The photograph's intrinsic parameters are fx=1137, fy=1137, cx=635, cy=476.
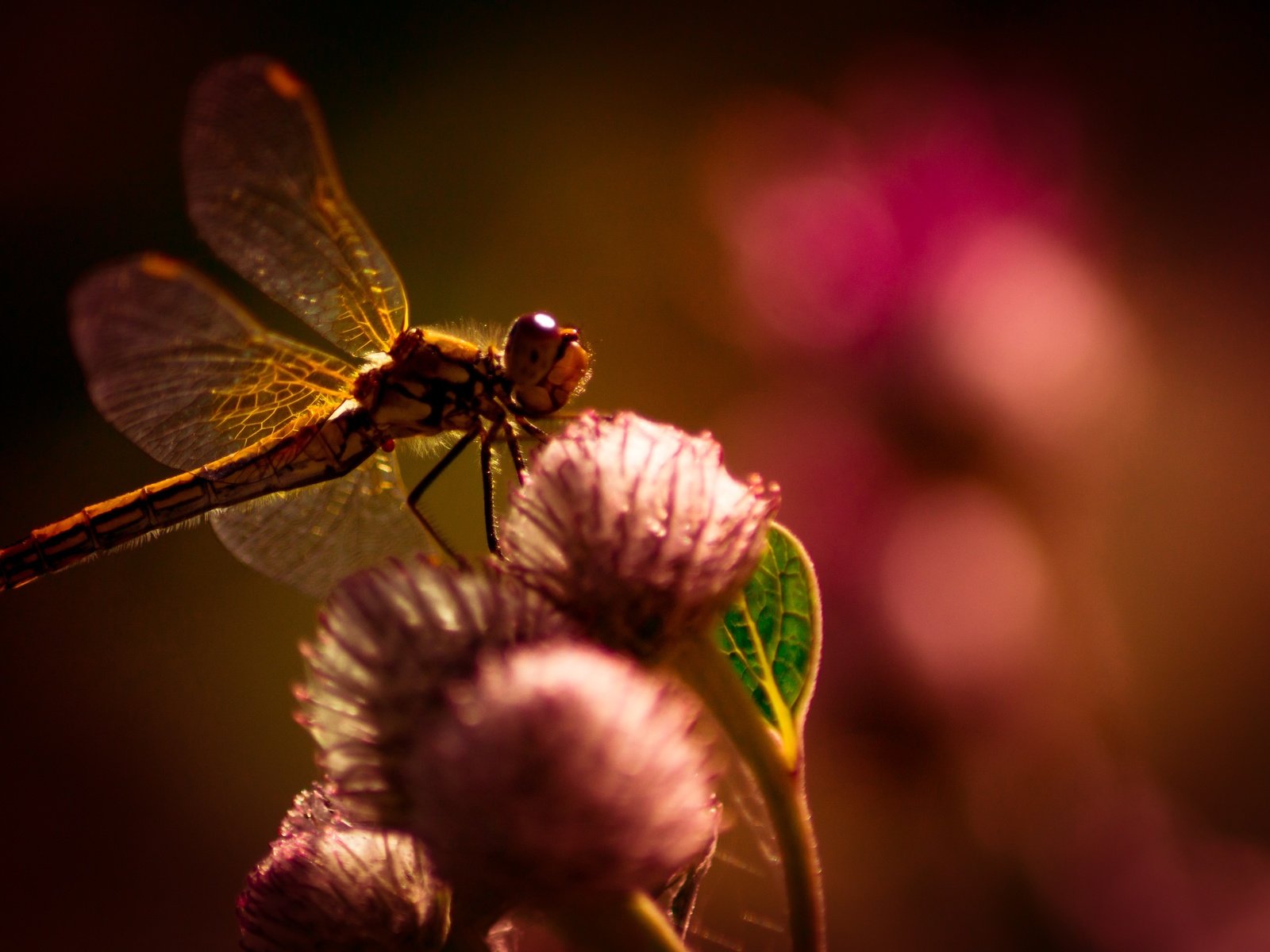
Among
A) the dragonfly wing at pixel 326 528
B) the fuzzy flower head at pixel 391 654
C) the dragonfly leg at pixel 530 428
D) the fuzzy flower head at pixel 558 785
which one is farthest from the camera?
the dragonfly wing at pixel 326 528

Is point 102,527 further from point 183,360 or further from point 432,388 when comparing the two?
point 432,388

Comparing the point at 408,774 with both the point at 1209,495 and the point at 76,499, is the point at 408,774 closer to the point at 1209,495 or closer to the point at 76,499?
the point at 1209,495

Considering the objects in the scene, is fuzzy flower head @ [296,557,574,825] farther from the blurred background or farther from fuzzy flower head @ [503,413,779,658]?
the blurred background

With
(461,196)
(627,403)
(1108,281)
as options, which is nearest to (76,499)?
(461,196)

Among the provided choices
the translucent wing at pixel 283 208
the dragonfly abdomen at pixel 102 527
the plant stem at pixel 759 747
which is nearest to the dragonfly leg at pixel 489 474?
the translucent wing at pixel 283 208

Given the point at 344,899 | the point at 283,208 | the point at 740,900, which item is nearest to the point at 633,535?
the point at 344,899

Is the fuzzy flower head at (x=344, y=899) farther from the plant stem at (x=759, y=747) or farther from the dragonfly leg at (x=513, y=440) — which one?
the dragonfly leg at (x=513, y=440)
